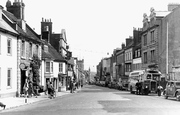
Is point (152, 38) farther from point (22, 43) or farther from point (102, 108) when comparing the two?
point (102, 108)

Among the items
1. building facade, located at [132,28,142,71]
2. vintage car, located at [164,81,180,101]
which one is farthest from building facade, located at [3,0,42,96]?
building facade, located at [132,28,142,71]

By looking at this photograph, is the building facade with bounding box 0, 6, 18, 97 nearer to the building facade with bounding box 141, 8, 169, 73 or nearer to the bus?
the bus

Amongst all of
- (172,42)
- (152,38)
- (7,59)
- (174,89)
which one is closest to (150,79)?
(174,89)

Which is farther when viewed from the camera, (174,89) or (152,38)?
(152,38)

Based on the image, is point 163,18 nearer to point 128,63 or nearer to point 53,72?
point 53,72

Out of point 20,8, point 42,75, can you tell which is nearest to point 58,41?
point 42,75

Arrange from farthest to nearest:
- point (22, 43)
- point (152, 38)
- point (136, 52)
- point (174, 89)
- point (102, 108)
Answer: point (136, 52) → point (152, 38) → point (22, 43) → point (174, 89) → point (102, 108)

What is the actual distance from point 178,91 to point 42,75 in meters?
23.6

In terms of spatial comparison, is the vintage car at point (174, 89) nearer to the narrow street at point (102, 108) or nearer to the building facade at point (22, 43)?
the narrow street at point (102, 108)

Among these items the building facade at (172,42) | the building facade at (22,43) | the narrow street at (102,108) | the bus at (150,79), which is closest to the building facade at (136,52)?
the building facade at (172,42)

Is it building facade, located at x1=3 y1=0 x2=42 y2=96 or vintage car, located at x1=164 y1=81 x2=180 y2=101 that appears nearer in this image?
vintage car, located at x1=164 y1=81 x2=180 y2=101

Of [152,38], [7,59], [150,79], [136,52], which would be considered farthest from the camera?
[136,52]

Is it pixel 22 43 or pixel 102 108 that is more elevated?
pixel 22 43

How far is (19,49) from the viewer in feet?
107
